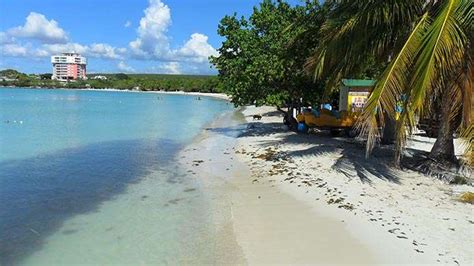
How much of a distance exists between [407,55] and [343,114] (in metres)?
11.3

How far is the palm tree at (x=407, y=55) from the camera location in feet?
27.5

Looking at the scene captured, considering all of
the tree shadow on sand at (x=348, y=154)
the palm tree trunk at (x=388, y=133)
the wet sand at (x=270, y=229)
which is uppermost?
the palm tree trunk at (x=388, y=133)

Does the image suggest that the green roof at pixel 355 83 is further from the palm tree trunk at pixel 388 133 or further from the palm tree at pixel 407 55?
the palm tree at pixel 407 55

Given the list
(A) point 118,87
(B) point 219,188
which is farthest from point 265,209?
(A) point 118,87

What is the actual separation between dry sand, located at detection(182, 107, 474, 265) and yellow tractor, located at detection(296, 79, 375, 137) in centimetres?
484

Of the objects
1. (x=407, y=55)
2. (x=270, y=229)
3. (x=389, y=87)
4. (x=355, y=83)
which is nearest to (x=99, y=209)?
(x=270, y=229)

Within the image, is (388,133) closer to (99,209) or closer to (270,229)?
(270,229)

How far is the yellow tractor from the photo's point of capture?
19.9 m

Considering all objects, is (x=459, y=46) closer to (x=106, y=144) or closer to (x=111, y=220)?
(x=111, y=220)

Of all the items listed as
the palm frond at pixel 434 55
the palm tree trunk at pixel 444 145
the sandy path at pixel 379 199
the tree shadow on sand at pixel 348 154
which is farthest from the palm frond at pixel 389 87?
the palm tree trunk at pixel 444 145

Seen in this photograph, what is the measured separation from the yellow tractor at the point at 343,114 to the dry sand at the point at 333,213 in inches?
191

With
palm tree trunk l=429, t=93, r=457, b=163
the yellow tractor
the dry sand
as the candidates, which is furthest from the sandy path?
the yellow tractor

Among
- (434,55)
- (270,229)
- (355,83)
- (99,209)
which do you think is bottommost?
(99,209)

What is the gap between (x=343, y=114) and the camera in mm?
20062
